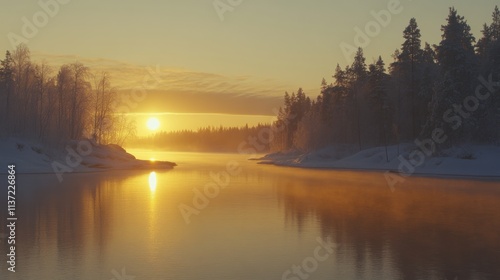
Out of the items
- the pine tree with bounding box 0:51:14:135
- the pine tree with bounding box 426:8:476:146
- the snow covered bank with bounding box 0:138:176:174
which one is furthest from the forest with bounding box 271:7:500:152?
the pine tree with bounding box 0:51:14:135

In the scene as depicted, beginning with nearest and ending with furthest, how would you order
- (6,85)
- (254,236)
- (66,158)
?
(254,236)
(66,158)
(6,85)

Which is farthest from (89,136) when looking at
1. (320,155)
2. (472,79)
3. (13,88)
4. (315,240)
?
(315,240)

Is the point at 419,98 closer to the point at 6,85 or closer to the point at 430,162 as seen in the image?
the point at 430,162

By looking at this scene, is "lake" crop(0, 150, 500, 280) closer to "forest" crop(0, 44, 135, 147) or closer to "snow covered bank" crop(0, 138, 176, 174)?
"snow covered bank" crop(0, 138, 176, 174)

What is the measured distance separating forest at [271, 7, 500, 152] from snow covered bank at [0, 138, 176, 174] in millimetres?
40172

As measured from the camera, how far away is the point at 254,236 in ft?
74.7

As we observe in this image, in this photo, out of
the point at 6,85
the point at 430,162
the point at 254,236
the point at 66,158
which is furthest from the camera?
the point at 6,85

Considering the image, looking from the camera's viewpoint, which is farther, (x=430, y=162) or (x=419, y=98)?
(x=419, y=98)

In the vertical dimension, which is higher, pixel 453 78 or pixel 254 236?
pixel 453 78

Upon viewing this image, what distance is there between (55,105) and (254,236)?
80750 millimetres

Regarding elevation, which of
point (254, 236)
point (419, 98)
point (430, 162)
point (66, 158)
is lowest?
point (254, 236)

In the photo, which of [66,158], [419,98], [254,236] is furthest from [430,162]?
[66,158]

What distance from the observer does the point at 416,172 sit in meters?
68.8

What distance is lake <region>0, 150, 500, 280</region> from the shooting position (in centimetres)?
1672
